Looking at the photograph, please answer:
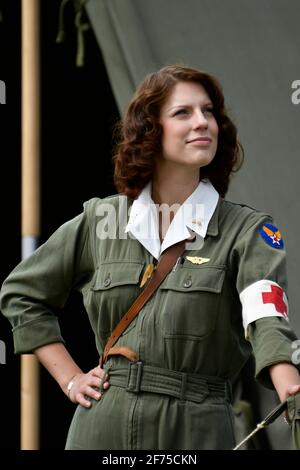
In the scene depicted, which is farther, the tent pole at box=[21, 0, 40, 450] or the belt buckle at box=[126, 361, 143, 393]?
the tent pole at box=[21, 0, 40, 450]

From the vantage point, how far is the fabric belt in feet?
9.02

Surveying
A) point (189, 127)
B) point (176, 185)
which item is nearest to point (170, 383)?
point (176, 185)

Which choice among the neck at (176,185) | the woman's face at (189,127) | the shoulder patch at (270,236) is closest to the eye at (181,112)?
the woman's face at (189,127)

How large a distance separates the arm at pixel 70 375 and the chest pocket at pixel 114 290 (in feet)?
0.43

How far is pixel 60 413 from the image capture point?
225 inches

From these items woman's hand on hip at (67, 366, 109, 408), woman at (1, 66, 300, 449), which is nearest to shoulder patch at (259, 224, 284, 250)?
woman at (1, 66, 300, 449)

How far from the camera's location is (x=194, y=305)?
9.05 feet

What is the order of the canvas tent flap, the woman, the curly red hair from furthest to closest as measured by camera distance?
the canvas tent flap, the curly red hair, the woman

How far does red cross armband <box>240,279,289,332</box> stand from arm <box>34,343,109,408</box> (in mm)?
446

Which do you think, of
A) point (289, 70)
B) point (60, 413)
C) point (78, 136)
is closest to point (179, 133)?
point (289, 70)

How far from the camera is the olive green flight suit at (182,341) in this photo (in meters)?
2.74

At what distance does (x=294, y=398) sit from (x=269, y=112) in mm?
2012

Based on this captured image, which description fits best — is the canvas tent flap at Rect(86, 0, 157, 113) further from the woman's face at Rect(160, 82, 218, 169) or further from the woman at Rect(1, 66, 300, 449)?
the woman's face at Rect(160, 82, 218, 169)
